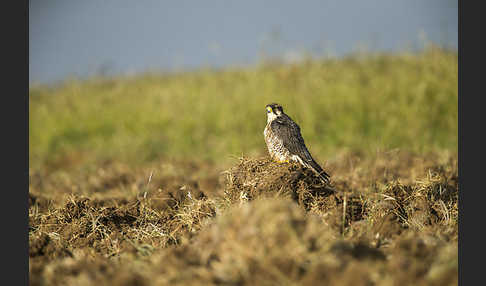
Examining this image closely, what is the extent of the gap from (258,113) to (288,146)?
547 cm

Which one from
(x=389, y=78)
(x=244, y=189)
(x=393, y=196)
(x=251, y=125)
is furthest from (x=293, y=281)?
(x=389, y=78)

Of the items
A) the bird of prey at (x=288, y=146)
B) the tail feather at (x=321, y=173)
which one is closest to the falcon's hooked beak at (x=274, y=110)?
the bird of prey at (x=288, y=146)

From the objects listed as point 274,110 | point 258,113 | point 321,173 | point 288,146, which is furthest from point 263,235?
point 258,113

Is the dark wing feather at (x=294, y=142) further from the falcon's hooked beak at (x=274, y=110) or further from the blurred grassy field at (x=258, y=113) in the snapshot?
the blurred grassy field at (x=258, y=113)

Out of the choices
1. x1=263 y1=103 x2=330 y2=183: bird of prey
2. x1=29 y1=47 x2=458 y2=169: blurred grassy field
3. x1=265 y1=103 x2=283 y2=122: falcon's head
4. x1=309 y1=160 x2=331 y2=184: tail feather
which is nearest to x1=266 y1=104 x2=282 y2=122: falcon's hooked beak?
x1=265 y1=103 x2=283 y2=122: falcon's head

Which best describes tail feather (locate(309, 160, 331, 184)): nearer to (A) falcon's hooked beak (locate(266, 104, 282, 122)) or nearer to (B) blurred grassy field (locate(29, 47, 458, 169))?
(A) falcon's hooked beak (locate(266, 104, 282, 122))

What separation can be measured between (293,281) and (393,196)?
1817mm

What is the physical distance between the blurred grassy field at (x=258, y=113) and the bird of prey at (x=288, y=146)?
2.88 meters

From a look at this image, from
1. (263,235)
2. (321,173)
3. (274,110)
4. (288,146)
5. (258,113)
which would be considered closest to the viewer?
(263,235)

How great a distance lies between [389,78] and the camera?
874 centimetres

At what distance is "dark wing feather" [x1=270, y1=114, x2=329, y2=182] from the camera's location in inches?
125

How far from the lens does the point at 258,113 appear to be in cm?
A: 869

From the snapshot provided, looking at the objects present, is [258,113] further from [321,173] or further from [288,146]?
[321,173]

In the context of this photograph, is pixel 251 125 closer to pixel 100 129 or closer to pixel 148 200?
pixel 100 129
